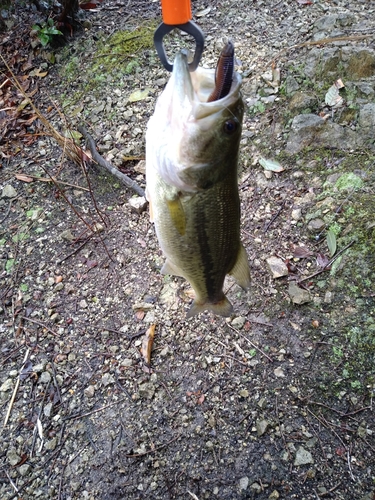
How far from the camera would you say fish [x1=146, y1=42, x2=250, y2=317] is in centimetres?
144

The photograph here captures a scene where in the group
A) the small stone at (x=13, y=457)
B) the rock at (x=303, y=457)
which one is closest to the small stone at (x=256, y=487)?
the rock at (x=303, y=457)

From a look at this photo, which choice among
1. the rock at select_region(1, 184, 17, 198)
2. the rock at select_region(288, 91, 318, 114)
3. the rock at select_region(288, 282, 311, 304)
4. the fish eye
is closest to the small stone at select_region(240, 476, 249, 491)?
the rock at select_region(288, 282, 311, 304)

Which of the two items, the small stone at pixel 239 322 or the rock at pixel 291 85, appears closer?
the small stone at pixel 239 322

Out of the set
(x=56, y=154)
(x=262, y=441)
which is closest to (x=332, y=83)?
(x=56, y=154)

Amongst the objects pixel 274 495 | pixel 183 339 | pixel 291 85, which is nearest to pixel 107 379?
pixel 183 339

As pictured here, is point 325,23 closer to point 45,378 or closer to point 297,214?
point 297,214

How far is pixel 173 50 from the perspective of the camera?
4590mm

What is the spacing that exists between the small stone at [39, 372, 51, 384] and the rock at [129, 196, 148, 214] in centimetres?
146

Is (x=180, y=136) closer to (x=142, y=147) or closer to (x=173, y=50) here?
(x=142, y=147)

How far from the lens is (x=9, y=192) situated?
4.05 meters

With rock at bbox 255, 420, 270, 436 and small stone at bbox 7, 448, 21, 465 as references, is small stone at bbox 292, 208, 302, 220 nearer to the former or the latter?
rock at bbox 255, 420, 270, 436

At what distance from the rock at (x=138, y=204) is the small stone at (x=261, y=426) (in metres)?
1.92

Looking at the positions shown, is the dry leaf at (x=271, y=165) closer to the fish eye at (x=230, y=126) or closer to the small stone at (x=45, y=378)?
the fish eye at (x=230, y=126)

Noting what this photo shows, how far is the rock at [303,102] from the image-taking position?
12.3ft
